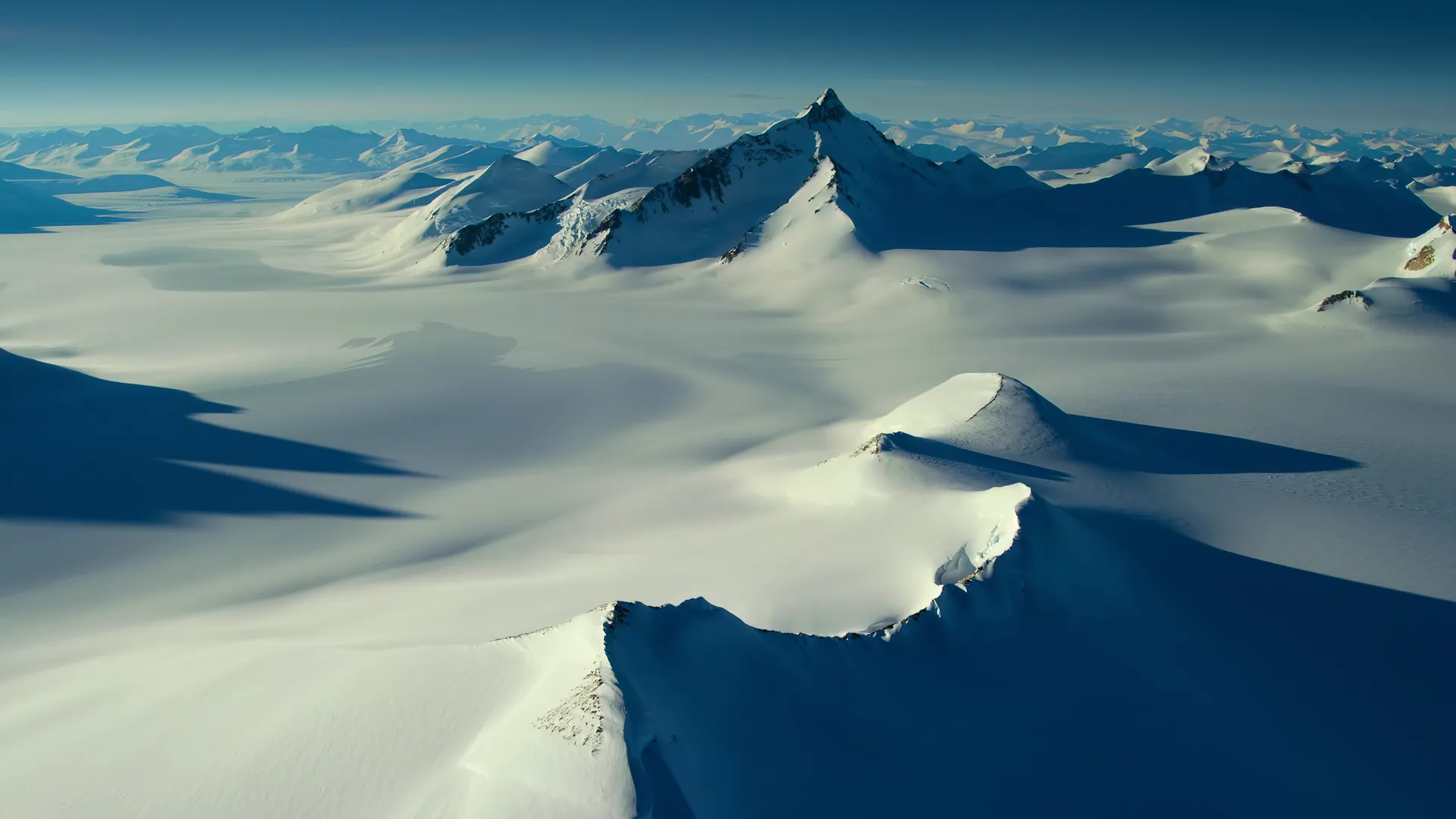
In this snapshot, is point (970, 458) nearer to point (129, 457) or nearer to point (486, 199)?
point (129, 457)

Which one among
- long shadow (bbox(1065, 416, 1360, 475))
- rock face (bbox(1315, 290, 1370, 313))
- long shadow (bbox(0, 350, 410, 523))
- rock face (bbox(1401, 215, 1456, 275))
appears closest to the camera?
long shadow (bbox(1065, 416, 1360, 475))

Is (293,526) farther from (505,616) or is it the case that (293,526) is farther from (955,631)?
(955,631)

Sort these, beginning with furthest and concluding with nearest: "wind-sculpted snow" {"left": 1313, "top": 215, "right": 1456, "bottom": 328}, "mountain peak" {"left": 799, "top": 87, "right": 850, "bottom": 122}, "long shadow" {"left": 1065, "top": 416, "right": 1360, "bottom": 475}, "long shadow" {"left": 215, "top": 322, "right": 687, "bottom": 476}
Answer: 1. "mountain peak" {"left": 799, "top": 87, "right": 850, "bottom": 122}
2. "wind-sculpted snow" {"left": 1313, "top": 215, "right": 1456, "bottom": 328}
3. "long shadow" {"left": 215, "top": 322, "right": 687, "bottom": 476}
4. "long shadow" {"left": 1065, "top": 416, "right": 1360, "bottom": 475}

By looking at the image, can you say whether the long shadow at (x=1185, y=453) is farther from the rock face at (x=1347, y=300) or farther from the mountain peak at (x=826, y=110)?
the mountain peak at (x=826, y=110)

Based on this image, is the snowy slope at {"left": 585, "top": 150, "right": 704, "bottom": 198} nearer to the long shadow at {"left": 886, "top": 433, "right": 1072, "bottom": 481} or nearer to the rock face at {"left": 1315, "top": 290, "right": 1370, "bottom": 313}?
the rock face at {"left": 1315, "top": 290, "right": 1370, "bottom": 313}

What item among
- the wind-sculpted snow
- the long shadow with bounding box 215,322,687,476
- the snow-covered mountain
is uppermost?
the snow-covered mountain

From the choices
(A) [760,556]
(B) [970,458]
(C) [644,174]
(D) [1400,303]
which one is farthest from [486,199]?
(A) [760,556]

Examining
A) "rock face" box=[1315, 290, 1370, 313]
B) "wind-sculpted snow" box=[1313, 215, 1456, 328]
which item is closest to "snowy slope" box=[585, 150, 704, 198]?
"rock face" box=[1315, 290, 1370, 313]
